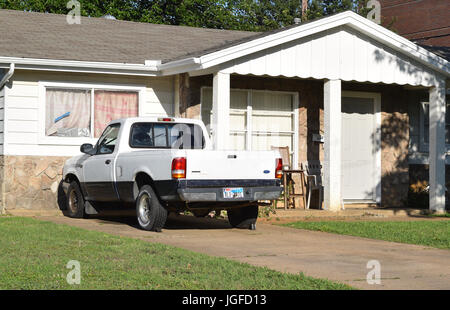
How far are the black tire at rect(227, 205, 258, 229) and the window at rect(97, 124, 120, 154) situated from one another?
2415 mm

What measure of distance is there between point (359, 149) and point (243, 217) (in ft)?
20.7

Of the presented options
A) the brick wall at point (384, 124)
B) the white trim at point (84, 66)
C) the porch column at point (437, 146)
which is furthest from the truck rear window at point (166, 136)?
the porch column at point (437, 146)

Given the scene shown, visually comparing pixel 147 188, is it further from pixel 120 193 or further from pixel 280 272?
pixel 280 272

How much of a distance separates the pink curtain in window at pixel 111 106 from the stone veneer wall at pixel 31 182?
116cm

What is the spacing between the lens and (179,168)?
11.7 m

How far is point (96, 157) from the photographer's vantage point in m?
14.0

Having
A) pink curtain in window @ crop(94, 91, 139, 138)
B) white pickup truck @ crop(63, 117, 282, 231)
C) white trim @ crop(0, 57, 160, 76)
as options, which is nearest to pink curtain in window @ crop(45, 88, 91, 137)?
pink curtain in window @ crop(94, 91, 139, 138)

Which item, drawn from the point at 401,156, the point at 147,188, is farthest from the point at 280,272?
the point at 401,156

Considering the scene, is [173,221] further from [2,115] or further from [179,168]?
[2,115]

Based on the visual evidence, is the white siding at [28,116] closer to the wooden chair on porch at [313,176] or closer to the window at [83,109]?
the window at [83,109]

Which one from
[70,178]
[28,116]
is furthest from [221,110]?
[28,116]

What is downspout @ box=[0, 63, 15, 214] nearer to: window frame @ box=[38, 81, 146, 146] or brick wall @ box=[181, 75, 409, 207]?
window frame @ box=[38, 81, 146, 146]

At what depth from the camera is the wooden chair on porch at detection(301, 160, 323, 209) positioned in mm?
17777

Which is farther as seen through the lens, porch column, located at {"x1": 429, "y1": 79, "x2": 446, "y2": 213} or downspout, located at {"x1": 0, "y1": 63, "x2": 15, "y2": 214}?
porch column, located at {"x1": 429, "y1": 79, "x2": 446, "y2": 213}
